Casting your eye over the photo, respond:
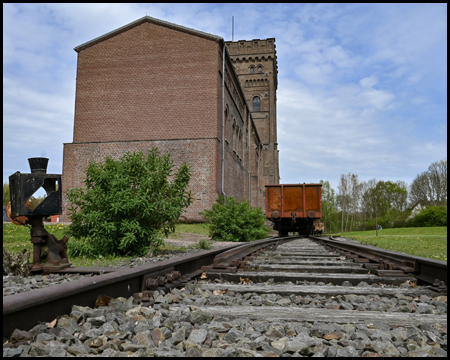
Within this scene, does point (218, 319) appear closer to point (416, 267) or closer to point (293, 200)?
point (416, 267)

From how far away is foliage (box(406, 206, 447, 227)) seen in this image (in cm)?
3148

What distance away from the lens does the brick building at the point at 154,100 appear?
21031 mm

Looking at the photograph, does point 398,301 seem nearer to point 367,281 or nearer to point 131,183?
point 367,281

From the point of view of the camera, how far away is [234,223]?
12.4 m

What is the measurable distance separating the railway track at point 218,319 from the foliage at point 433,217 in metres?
32.6

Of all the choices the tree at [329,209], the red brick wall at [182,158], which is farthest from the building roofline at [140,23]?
the tree at [329,209]

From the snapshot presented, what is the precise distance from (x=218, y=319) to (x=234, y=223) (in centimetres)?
1015

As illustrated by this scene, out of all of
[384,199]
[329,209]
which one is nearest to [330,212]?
[329,209]

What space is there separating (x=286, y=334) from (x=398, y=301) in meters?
1.26

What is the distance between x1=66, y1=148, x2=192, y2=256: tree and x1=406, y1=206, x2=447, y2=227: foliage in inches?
1225

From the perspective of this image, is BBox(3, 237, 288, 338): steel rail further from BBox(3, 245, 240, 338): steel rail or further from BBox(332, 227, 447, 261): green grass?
BBox(332, 227, 447, 261): green grass

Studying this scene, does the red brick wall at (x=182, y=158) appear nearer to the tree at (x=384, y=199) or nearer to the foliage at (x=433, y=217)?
the foliage at (x=433, y=217)

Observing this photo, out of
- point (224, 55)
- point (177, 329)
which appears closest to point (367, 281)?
point (177, 329)

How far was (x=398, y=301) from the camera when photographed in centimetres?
279
